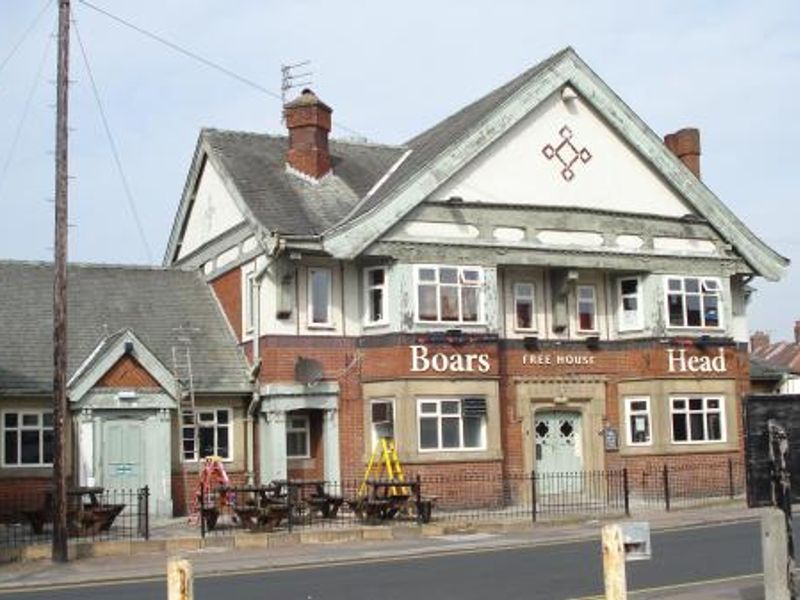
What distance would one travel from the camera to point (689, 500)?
30422 mm

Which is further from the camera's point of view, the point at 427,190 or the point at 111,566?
the point at 427,190

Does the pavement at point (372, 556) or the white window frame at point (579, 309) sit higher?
the white window frame at point (579, 309)

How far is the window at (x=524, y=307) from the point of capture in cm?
3122

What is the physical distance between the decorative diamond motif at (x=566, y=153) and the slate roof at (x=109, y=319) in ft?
32.0

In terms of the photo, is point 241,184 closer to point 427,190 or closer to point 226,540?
point 427,190

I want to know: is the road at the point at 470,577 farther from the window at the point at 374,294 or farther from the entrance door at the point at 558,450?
the entrance door at the point at 558,450

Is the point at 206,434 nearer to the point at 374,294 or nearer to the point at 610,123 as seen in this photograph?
the point at 374,294

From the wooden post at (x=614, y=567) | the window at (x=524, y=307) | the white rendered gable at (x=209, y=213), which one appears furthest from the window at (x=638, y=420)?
the wooden post at (x=614, y=567)

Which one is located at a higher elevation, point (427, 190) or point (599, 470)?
point (427, 190)

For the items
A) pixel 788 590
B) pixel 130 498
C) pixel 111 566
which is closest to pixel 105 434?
pixel 130 498

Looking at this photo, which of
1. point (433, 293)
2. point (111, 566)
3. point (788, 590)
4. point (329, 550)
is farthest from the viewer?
point (433, 293)

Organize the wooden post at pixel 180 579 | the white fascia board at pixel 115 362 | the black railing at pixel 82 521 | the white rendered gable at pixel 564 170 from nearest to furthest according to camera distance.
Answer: the wooden post at pixel 180 579, the black railing at pixel 82 521, the white fascia board at pixel 115 362, the white rendered gable at pixel 564 170

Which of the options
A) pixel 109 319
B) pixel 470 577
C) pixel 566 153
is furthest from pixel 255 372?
pixel 470 577

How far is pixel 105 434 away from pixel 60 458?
7.09m
